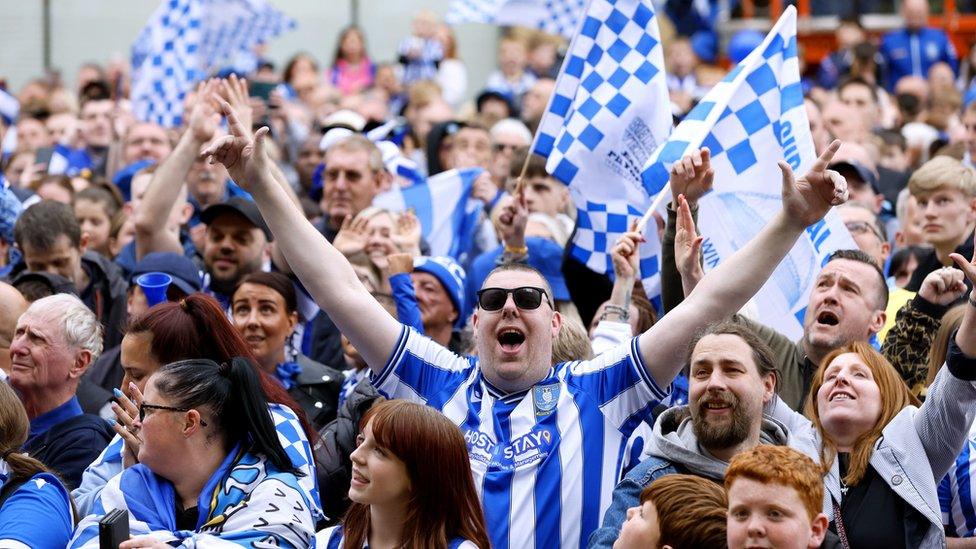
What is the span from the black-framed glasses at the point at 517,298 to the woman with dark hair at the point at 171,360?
2.58 ft

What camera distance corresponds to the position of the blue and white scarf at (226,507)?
15.8 ft

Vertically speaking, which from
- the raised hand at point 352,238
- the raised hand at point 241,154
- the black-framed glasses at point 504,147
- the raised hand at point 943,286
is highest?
the raised hand at point 241,154

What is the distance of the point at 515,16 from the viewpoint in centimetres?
1388

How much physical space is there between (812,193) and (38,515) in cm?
276

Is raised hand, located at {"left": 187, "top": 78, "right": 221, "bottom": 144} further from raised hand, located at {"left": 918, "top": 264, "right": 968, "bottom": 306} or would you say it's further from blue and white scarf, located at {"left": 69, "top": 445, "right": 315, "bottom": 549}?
raised hand, located at {"left": 918, "top": 264, "right": 968, "bottom": 306}

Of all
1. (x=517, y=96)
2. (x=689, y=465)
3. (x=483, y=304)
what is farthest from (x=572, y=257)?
(x=517, y=96)

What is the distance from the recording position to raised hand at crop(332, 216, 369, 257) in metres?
8.03

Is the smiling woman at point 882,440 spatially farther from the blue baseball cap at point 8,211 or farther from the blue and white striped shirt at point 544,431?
the blue baseball cap at point 8,211

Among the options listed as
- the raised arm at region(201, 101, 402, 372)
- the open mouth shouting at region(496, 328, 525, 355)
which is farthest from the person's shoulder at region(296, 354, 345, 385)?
the open mouth shouting at region(496, 328, 525, 355)

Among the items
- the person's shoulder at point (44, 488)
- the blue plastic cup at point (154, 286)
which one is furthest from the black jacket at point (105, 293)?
the person's shoulder at point (44, 488)

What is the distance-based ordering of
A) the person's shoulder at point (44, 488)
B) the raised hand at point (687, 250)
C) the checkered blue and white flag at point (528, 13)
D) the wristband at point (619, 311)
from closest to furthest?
the person's shoulder at point (44, 488), the raised hand at point (687, 250), the wristband at point (619, 311), the checkered blue and white flag at point (528, 13)

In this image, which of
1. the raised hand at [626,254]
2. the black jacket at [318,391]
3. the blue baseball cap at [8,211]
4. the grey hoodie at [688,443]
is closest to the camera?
the grey hoodie at [688,443]

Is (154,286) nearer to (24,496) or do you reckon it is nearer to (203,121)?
(203,121)

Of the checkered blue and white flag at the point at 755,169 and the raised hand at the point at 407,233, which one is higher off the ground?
the checkered blue and white flag at the point at 755,169
